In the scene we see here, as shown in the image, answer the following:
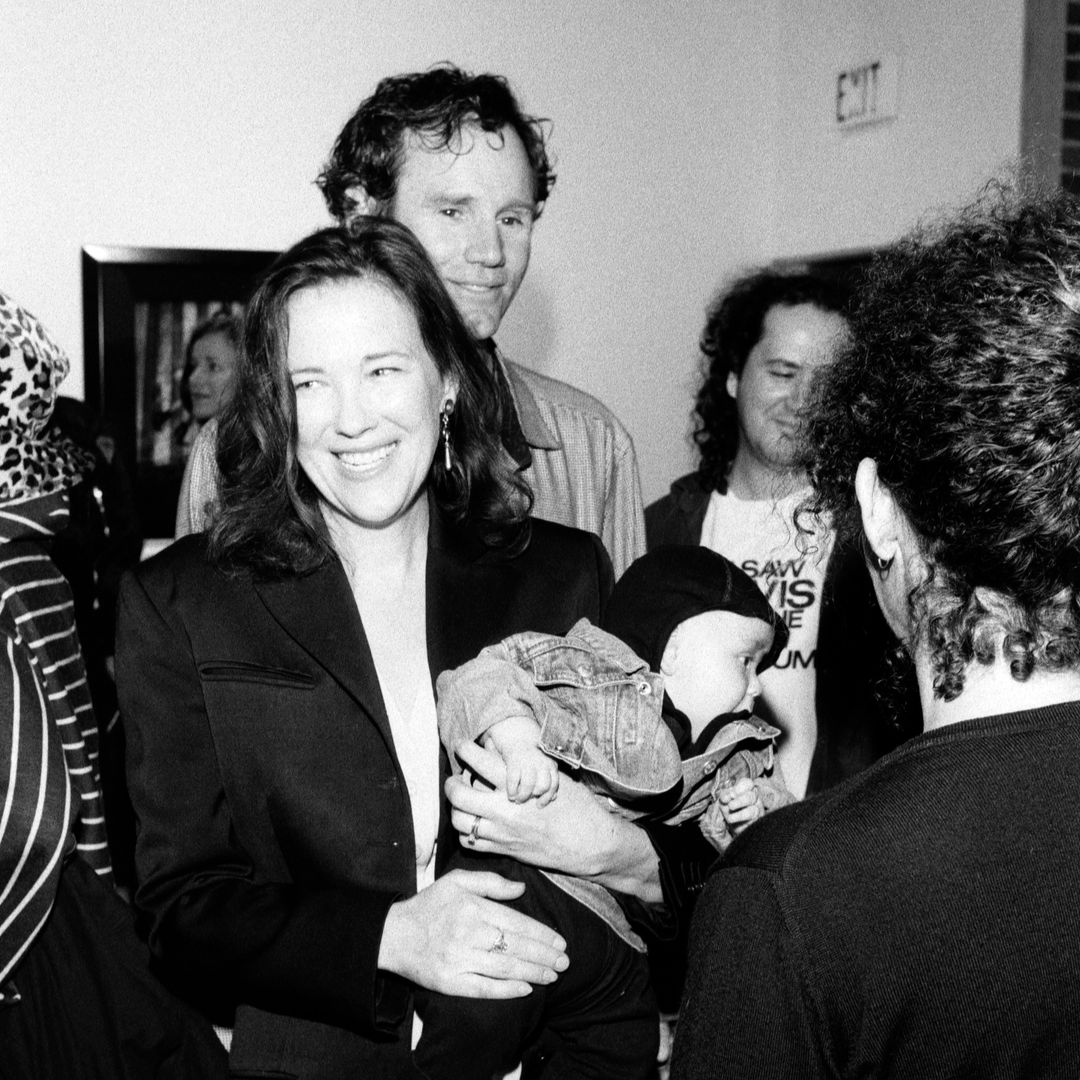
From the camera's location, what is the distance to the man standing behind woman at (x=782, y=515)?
2.60 meters

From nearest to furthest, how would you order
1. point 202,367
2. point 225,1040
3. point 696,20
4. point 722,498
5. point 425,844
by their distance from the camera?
point 425,844 → point 225,1040 → point 722,498 → point 202,367 → point 696,20

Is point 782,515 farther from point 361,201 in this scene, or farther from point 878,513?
point 878,513

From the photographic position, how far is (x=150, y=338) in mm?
3568

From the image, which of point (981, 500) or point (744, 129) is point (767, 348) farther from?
point (981, 500)

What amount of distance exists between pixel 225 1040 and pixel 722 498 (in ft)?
5.76

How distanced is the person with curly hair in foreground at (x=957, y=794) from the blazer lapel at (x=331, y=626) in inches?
29.1

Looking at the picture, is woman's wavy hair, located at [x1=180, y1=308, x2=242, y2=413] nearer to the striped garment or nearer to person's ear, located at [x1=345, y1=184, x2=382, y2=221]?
person's ear, located at [x1=345, y1=184, x2=382, y2=221]

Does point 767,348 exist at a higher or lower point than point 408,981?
higher

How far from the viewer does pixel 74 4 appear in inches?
132

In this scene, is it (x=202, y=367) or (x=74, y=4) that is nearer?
(x=74, y=4)

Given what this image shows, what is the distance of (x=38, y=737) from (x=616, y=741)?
820 mm

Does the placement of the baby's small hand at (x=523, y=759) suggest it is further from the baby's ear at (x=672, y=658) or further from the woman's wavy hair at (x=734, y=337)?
the woman's wavy hair at (x=734, y=337)

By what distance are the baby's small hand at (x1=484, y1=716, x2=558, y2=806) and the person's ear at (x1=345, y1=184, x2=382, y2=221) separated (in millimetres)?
1136

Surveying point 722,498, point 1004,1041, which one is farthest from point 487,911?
point 722,498
